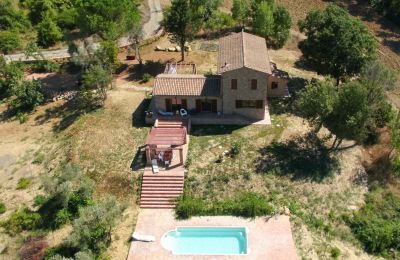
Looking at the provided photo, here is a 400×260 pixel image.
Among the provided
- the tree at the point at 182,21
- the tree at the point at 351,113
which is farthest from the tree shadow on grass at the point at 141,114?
the tree at the point at 351,113

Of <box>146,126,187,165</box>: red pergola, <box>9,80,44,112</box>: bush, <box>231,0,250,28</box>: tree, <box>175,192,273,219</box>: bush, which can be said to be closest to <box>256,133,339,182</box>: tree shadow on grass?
<box>175,192,273,219</box>: bush

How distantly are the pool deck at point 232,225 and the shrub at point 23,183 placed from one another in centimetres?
1385

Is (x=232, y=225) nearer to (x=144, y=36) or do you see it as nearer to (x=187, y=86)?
(x=187, y=86)

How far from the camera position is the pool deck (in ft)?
119

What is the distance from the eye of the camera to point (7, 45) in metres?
70.8

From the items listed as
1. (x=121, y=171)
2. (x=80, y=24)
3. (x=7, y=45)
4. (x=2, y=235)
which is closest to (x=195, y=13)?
(x=80, y=24)

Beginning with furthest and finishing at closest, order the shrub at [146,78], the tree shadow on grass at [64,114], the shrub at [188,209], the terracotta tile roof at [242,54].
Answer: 1. the shrub at [146,78]
2. the tree shadow on grass at [64,114]
3. the terracotta tile roof at [242,54]
4. the shrub at [188,209]

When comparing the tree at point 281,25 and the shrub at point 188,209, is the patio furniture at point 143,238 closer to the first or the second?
the shrub at point 188,209

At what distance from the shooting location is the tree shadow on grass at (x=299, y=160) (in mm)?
43469

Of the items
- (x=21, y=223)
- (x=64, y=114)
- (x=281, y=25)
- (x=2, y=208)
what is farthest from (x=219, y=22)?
(x=21, y=223)

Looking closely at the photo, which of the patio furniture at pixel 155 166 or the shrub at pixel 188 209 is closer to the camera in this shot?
the shrub at pixel 188 209

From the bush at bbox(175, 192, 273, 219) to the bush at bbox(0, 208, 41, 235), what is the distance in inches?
531

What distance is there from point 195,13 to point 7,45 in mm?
33537

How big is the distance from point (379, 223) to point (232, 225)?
13.8 meters
